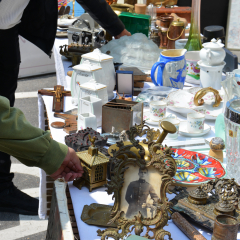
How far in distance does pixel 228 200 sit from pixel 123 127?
0.50 m

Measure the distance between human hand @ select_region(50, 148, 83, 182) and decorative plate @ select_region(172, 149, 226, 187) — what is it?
0.26 m

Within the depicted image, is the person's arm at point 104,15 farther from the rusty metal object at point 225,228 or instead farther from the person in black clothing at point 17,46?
the rusty metal object at point 225,228

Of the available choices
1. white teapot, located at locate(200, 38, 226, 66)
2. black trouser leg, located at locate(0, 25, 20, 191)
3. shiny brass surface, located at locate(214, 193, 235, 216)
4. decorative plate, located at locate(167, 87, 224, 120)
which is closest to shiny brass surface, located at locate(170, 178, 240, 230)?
shiny brass surface, located at locate(214, 193, 235, 216)

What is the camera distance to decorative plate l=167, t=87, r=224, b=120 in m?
1.31

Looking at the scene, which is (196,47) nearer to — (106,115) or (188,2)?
(106,115)

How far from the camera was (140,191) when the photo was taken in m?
0.74

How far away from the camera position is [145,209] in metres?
0.72

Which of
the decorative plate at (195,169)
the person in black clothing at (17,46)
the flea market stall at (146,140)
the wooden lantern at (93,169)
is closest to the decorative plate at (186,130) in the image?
the flea market stall at (146,140)

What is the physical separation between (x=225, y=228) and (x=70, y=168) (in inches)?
17.9

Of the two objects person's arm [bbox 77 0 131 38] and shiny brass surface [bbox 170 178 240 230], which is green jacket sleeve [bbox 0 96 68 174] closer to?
shiny brass surface [bbox 170 178 240 230]

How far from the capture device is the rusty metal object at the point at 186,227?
697mm

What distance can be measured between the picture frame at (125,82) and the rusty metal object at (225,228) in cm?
97

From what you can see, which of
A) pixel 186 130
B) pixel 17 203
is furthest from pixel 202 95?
pixel 17 203

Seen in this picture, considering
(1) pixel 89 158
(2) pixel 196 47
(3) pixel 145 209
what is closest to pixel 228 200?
(3) pixel 145 209
